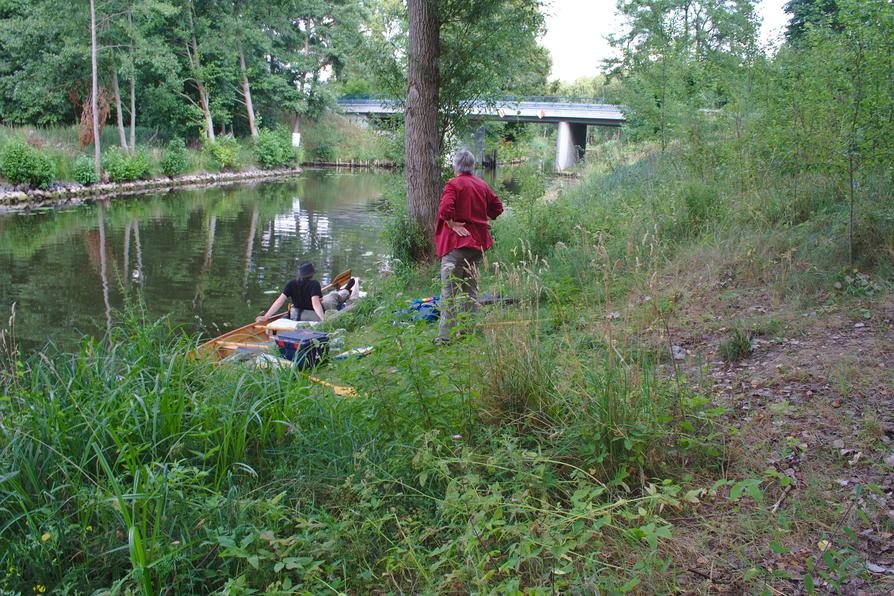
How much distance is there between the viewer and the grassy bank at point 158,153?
24531mm

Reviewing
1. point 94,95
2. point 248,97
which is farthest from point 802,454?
point 248,97

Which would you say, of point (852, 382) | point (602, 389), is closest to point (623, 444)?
point (602, 389)

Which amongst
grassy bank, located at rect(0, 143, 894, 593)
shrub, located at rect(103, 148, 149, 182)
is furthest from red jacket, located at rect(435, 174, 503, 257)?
shrub, located at rect(103, 148, 149, 182)

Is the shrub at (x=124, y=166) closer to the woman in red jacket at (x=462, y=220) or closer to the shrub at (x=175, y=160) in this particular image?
the shrub at (x=175, y=160)

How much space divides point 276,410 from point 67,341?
6.32 m

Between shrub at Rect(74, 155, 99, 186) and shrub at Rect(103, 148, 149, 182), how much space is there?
4.57 feet

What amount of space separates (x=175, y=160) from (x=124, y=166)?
4155mm

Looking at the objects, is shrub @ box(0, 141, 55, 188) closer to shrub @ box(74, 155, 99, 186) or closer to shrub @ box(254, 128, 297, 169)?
shrub @ box(74, 155, 99, 186)

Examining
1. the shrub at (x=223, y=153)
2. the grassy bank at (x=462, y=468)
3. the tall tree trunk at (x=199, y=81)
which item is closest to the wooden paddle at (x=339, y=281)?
the grassy bank at (x=462, y=468)

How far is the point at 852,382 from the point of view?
4.36m

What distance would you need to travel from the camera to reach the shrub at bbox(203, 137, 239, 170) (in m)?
39.1

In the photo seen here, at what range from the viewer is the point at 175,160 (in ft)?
112

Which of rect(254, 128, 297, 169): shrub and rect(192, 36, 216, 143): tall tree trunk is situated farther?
rect(254, 128, 297, 169): shrub

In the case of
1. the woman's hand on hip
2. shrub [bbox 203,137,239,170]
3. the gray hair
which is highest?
shrub [bbox 203,137,239,170]
